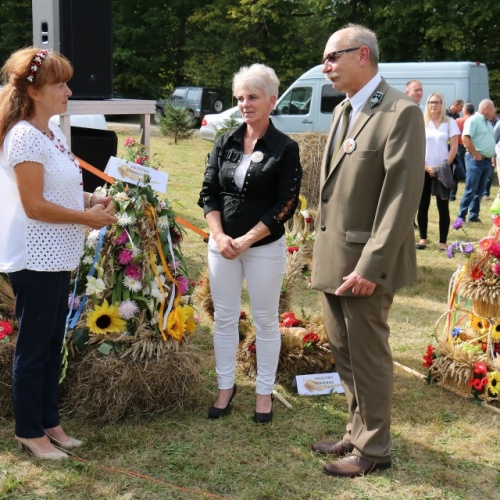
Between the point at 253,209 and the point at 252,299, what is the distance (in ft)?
1.43

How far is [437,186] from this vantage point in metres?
7.19

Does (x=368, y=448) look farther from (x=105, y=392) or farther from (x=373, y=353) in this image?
(x=105, y=392)

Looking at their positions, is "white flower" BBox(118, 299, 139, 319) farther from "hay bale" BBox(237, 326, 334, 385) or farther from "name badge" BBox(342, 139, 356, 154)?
"name badge" BBox(342, 139, 356, 154)

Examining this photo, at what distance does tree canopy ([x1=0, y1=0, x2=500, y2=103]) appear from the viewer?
22156 millimetres

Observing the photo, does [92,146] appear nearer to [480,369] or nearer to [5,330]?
[5,330]

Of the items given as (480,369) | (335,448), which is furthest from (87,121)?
(335,448)

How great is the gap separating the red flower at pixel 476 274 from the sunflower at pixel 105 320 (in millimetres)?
1877

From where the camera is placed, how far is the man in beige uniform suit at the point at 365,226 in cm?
270

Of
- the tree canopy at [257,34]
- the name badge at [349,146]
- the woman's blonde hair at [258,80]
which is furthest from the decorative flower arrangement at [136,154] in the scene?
the tree canopy at [257,34]

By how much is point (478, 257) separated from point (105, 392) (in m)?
2.08

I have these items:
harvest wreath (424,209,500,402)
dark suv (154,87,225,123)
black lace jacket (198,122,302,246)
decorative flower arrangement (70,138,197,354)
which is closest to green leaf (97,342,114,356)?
decorative flower arrangement (70,138,197,354)

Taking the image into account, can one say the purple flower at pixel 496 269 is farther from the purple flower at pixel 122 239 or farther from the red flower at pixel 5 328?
the red flower at pixel 5 328

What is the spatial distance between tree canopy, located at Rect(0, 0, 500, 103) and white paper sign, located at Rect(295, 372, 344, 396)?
19178 millimetres

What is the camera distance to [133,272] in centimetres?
348
